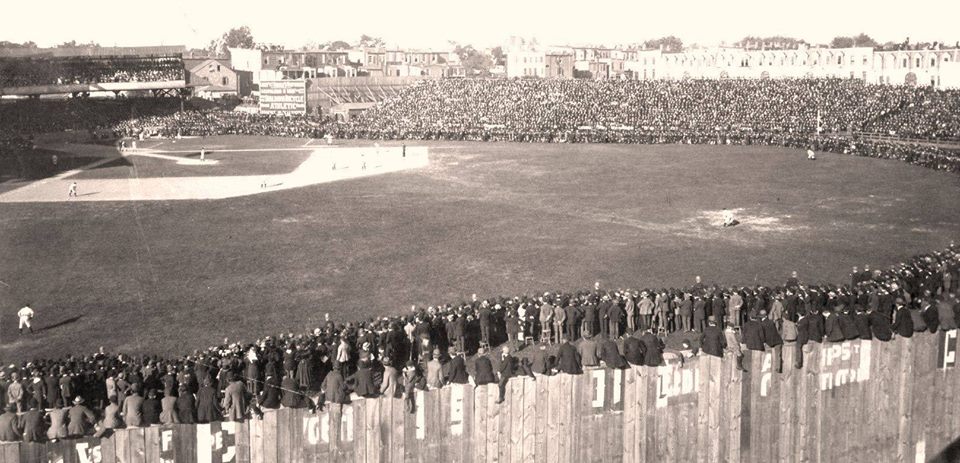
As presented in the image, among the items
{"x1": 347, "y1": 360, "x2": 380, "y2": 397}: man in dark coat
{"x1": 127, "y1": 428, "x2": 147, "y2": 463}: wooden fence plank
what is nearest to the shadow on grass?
{"x1": 127, "y1": 428, "x2": 147, "y2": 463}: wooden fence plank

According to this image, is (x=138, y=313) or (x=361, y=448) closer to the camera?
(x=361, y=448)

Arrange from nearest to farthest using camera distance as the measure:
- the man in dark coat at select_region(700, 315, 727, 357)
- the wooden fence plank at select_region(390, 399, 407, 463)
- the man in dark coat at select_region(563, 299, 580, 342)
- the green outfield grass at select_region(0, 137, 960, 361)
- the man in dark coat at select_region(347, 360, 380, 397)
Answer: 1. the wooden fence plank at select_region(390, 399, 407, 463)
2. the man in dark coat at select_region(347, 360, 380, 397)
3. the man in dark coat at select_region(700, 315, 727, 357)
4. the man in dark coat at select_region(563, 299, 580, 342)
5. the green outfield grass at select_region(0, 137, 960, 361)

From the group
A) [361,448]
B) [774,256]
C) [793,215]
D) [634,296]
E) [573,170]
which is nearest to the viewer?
[361,448]

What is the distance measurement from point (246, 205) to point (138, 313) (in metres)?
16.1

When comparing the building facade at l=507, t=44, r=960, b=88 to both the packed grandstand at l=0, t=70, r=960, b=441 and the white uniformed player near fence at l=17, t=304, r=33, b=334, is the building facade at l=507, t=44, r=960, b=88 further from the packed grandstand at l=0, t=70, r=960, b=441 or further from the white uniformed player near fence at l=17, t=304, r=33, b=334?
the white uniformed player near fence at l=17, t=304, r=33, b=334

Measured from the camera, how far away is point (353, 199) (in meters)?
39.5

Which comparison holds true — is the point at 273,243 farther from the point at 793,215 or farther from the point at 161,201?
the point at 793,215

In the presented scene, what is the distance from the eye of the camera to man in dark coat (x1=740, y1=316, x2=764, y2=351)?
1228 centimetres

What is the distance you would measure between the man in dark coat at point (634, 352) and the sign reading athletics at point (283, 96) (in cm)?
7196

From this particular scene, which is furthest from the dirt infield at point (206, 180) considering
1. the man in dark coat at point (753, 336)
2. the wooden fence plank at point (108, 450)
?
the man in dark coat at point (753, 336)

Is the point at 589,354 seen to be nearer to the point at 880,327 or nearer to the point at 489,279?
the point at 880,327

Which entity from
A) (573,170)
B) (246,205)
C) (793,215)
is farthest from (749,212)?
(246,205)

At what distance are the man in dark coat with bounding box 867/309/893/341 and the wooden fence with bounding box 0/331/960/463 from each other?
0.70 feet

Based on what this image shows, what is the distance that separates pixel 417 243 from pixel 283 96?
55.2 m
